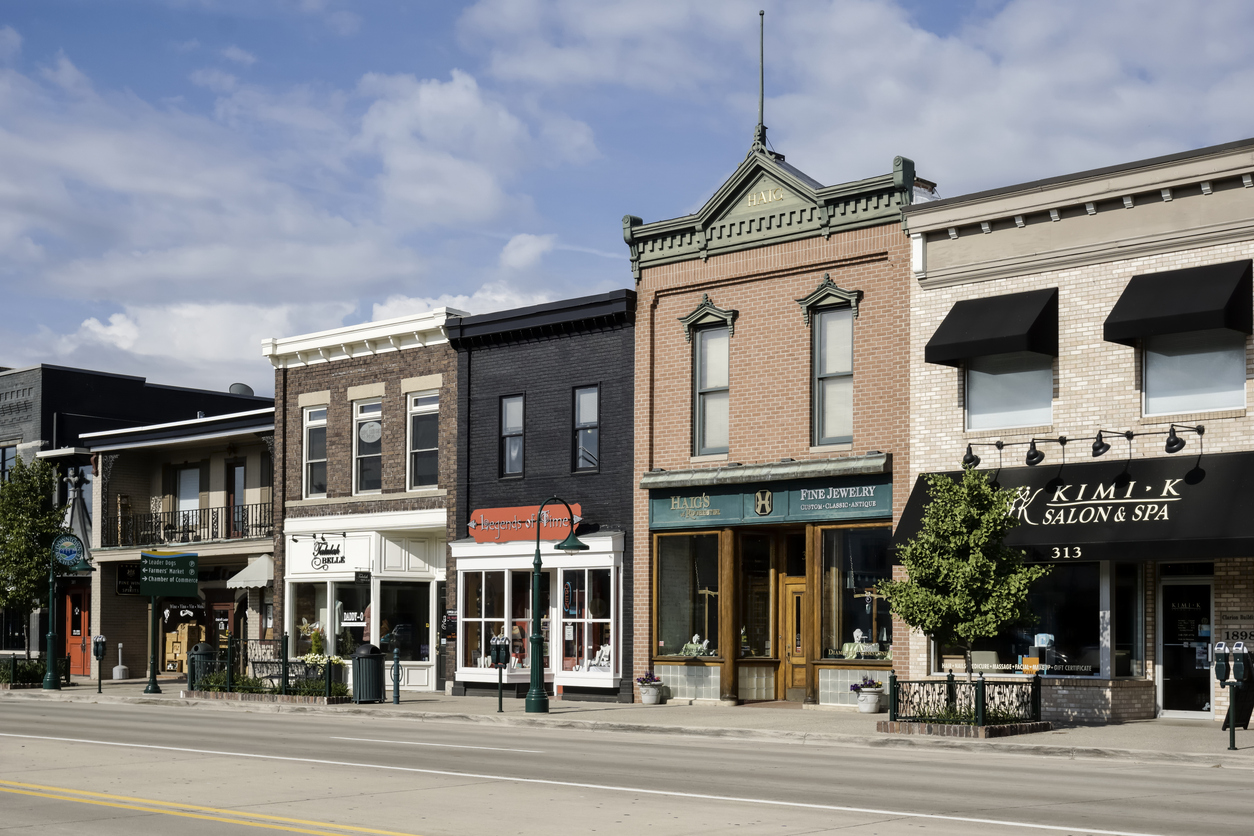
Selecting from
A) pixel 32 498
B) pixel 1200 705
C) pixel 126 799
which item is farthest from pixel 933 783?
pixel 32 498

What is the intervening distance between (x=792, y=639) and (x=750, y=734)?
6087 millimetres

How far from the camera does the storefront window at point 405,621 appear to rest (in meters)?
33.4

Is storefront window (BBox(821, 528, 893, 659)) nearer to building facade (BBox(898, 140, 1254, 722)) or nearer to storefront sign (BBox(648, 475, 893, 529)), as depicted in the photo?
storefront sign (BBox(648, 475, 893, 529))

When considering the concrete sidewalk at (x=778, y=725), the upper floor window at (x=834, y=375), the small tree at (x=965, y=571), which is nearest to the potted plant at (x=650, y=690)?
the concrete sidewalk at (x=778, y=725)

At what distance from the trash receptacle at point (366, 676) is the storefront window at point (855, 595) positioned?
9.03 metres

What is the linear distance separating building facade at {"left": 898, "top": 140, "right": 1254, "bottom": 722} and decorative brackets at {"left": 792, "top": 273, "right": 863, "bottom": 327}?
1.94m

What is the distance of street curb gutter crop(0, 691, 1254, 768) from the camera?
56.4 feet

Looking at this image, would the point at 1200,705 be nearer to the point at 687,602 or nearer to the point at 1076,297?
the point at 1076,297

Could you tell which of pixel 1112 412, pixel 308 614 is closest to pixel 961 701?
pixel 1112 412

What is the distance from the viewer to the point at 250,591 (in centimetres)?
3850

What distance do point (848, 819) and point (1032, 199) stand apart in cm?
1466

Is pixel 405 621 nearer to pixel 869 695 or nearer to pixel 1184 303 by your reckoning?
pixel 869 695

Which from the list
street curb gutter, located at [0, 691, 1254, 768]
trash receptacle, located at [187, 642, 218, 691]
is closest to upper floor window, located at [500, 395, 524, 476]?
street curb gutter, located at [0, 691, 1254, 768]

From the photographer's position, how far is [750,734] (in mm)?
21141
